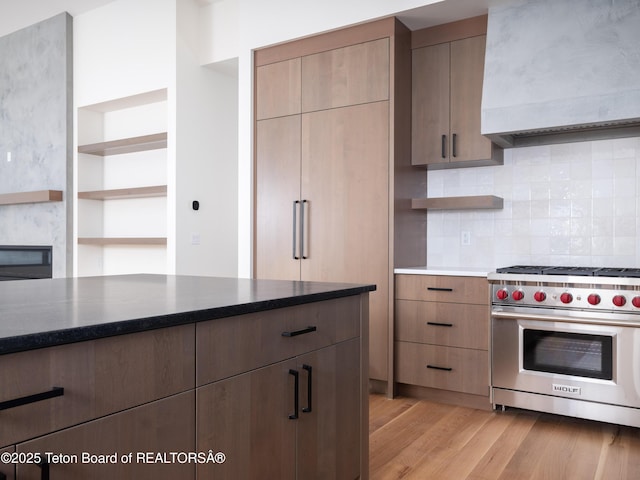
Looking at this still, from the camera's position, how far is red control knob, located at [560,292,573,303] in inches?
115

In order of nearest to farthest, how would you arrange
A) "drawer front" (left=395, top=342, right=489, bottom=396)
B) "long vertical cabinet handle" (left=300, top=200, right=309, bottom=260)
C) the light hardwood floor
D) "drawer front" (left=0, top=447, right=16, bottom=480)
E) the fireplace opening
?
"drawer front" (left=0, top=447, right=16, bottom=480) → the light hardwood floor → "drawer front" (left=395, top=342, right=489, bottom=396) → "long vertical cabinet handle" (left=300, top=200, right=309, bottom=260) → the fireplace opening

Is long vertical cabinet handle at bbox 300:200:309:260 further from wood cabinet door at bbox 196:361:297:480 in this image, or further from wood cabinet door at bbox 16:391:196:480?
wood cabinet door at bbox 16:391:196:480

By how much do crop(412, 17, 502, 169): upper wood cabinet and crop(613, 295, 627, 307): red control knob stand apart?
1.18 m

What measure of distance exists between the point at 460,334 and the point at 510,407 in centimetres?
52

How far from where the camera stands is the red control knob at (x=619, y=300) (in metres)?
2.77

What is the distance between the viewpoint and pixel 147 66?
4816 mm

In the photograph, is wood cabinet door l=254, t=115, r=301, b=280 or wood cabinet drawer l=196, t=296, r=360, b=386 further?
wood cabinet door l=254, t=115, r=301, b=280

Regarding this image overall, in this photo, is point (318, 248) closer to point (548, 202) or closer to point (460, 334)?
point (460, 334)

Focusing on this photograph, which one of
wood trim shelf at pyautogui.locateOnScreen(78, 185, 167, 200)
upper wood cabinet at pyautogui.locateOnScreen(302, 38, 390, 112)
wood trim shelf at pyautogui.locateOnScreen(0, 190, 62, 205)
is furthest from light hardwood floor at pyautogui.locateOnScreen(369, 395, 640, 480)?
wood trim shelf at pyautogui.locateOnScreen(0, 190, 62, 205)

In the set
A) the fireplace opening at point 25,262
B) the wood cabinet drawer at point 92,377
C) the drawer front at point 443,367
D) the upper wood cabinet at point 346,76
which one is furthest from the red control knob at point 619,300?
the fireplace opening at point 25,262

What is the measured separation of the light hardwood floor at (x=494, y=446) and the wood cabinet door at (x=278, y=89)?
2.21 metres

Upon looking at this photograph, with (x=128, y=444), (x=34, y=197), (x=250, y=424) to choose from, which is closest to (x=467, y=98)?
(x=250, y=424)

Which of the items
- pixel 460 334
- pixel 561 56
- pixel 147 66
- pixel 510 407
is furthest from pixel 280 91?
pixel 510 407

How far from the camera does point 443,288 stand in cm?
335
